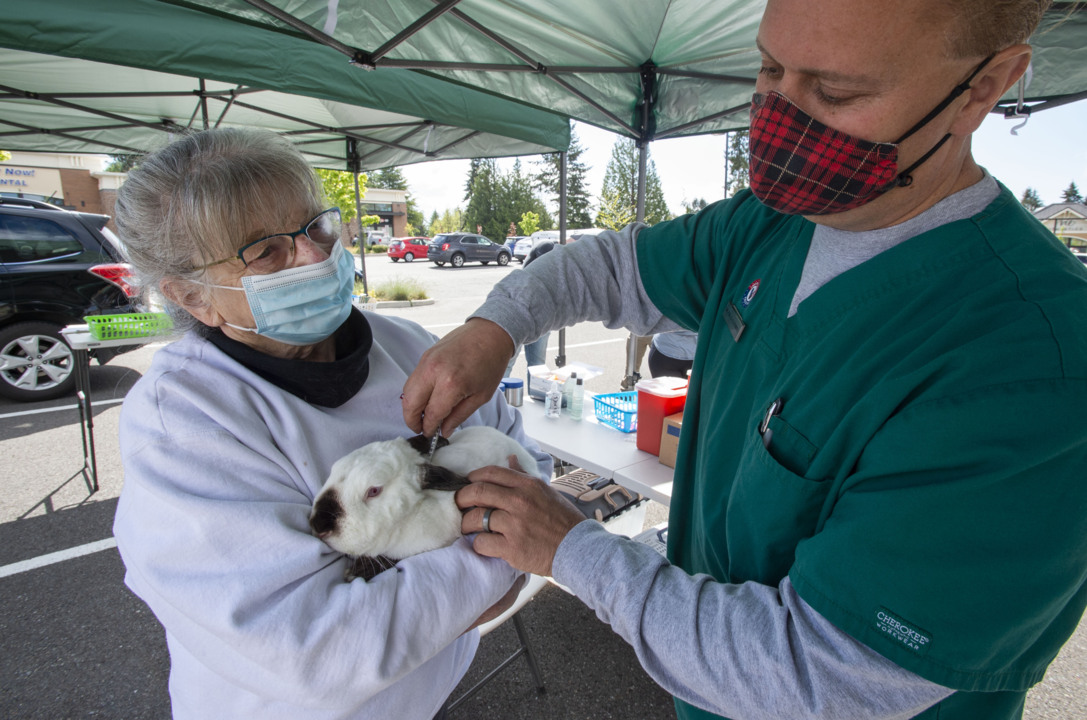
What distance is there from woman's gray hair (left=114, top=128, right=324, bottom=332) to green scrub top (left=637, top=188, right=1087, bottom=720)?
1384mm

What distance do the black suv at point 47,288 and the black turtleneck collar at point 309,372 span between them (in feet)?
22.3

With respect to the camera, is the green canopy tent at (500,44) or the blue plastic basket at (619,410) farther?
the blue plastic basket at (619,410)

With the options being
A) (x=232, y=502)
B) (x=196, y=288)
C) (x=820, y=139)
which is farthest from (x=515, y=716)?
(x=820, y=139)

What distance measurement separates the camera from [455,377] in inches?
53.4

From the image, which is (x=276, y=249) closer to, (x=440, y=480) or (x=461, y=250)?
(x=440, y=480)

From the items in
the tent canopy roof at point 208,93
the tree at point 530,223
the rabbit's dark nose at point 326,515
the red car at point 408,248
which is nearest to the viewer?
the rabbit's dark nose at point 326,515

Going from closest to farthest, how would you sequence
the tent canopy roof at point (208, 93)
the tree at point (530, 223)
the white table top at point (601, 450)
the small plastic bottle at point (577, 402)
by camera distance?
the white table top at point (601, 450) → the tent canopy roof at point (208, 93) → the small plastic bottle at point (577, 402) → the tree at point (530, 223)

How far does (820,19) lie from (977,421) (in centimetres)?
72

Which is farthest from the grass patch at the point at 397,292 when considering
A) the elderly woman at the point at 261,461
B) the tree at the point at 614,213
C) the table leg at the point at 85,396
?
the tree at the point at 614,213

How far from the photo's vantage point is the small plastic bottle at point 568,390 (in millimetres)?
4004

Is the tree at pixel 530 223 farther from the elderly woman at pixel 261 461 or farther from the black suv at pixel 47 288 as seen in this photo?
the elderly woman at pixel 261 461

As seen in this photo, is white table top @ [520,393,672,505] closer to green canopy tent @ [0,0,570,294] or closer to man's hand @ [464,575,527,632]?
man's hand @ [464,575,527,632]

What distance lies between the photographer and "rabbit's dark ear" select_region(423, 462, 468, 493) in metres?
1.28

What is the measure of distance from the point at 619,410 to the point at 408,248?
33.1 m
